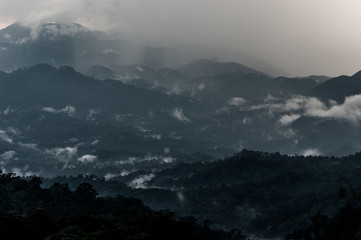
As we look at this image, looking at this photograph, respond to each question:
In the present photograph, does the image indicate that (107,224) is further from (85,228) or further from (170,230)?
(170,230)

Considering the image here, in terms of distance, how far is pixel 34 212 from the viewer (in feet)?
432

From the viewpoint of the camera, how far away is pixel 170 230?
120062 mm

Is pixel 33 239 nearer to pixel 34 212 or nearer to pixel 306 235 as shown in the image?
A: pixel 34 212

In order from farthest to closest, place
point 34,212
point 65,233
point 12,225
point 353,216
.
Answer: point 353,216 < point 34,212 < point 12,225 < point 65,233

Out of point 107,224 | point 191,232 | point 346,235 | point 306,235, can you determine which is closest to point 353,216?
point 306,235

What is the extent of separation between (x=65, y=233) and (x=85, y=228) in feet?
54.9

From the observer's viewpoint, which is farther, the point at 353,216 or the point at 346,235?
the point at 353,216

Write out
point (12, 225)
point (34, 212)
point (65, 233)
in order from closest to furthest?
point (65, 233), point (12, 225), point (34, 212)

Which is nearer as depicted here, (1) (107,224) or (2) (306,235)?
(1) (107,224)

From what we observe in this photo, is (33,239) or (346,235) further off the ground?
(33,239)

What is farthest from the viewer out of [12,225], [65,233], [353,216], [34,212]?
[353,216]

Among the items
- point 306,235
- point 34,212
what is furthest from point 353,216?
point 34,212

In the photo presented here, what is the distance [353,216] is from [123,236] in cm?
8040

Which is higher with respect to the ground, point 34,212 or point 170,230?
point 34,212
